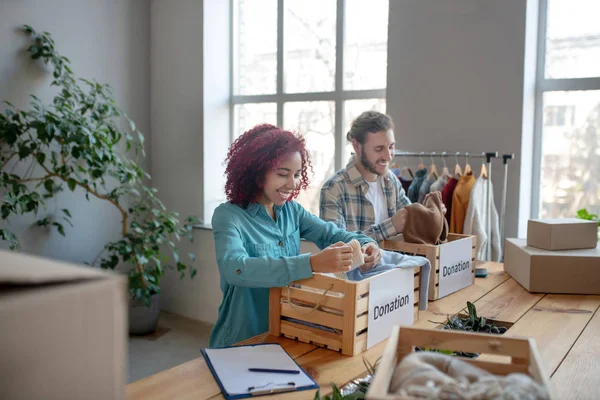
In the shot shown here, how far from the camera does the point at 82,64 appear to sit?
398 centimetres

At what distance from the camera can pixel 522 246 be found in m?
2.12

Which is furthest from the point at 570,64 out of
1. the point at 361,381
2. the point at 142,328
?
the point at 142,328

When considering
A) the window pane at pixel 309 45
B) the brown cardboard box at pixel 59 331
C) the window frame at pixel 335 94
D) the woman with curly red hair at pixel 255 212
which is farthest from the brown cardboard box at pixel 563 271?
the window pane at pixel 309 45

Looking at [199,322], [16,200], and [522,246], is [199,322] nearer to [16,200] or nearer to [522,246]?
[16,200]

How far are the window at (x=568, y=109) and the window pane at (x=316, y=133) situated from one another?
147cm

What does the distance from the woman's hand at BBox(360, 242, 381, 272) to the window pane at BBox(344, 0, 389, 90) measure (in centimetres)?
230

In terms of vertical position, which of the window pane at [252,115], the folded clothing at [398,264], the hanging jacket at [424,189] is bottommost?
the folded clothing at [398,264]

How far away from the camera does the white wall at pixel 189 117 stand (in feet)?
14.2

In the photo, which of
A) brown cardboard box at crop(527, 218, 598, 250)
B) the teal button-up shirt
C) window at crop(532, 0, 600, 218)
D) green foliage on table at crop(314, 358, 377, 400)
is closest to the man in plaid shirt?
the teal button-up shirt

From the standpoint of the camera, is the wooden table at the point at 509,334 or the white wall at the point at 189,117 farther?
the white wall at the point at 189,117

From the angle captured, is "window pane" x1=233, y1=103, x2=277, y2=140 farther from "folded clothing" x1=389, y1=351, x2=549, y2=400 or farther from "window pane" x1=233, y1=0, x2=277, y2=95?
"folded clothing" x1=389, y1=351, x2=549, y2=400

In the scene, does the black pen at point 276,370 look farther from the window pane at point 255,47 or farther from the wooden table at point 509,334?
the window pane at point 255,47

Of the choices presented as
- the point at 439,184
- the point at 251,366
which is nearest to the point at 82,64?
the point at 439,184

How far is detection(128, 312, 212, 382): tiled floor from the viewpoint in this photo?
361 cm
